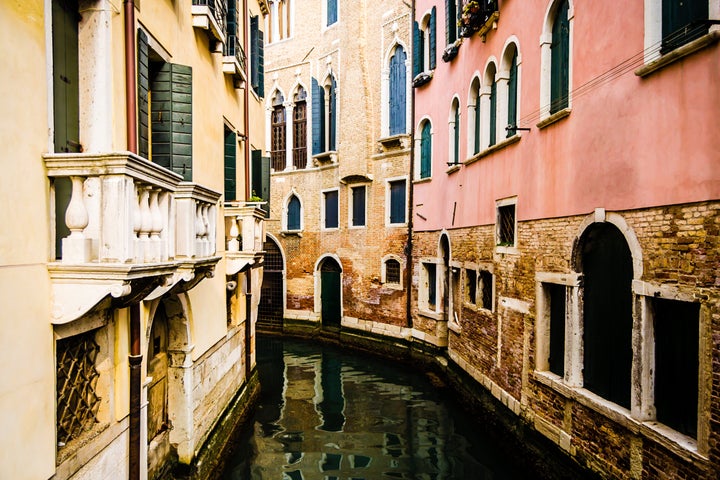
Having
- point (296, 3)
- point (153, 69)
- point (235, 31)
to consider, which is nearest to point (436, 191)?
point (235, 31)

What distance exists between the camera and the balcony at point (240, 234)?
7664mm

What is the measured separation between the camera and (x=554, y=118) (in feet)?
21.0

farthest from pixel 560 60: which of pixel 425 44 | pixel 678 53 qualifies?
pixel 425 44

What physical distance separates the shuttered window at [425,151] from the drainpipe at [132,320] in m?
9.82

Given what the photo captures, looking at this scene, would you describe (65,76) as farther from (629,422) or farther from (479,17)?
(479,17)

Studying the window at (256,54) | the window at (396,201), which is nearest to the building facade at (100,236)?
the window at (256,54)

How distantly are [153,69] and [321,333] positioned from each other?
1261cm

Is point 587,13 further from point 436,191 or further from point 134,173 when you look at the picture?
point 436,191

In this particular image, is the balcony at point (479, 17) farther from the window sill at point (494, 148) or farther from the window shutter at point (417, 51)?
the window shutter at point (417, 51)

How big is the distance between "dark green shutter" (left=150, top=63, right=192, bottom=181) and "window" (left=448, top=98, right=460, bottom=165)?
6.97 meters

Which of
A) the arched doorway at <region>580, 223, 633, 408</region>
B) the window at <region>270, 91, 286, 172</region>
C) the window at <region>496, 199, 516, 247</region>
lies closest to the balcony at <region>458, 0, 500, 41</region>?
the window at <region>496, 199, 516, 247</region>

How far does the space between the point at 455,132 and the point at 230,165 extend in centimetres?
536

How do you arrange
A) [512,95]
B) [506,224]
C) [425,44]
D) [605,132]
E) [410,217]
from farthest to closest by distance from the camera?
[410,217]
[425,44]
[506,224]
[512,95]
[605,132]

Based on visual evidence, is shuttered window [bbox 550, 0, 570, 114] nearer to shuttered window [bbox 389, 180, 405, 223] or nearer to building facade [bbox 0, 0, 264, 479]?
building facade [bbox 0, 0, 264, 479]
